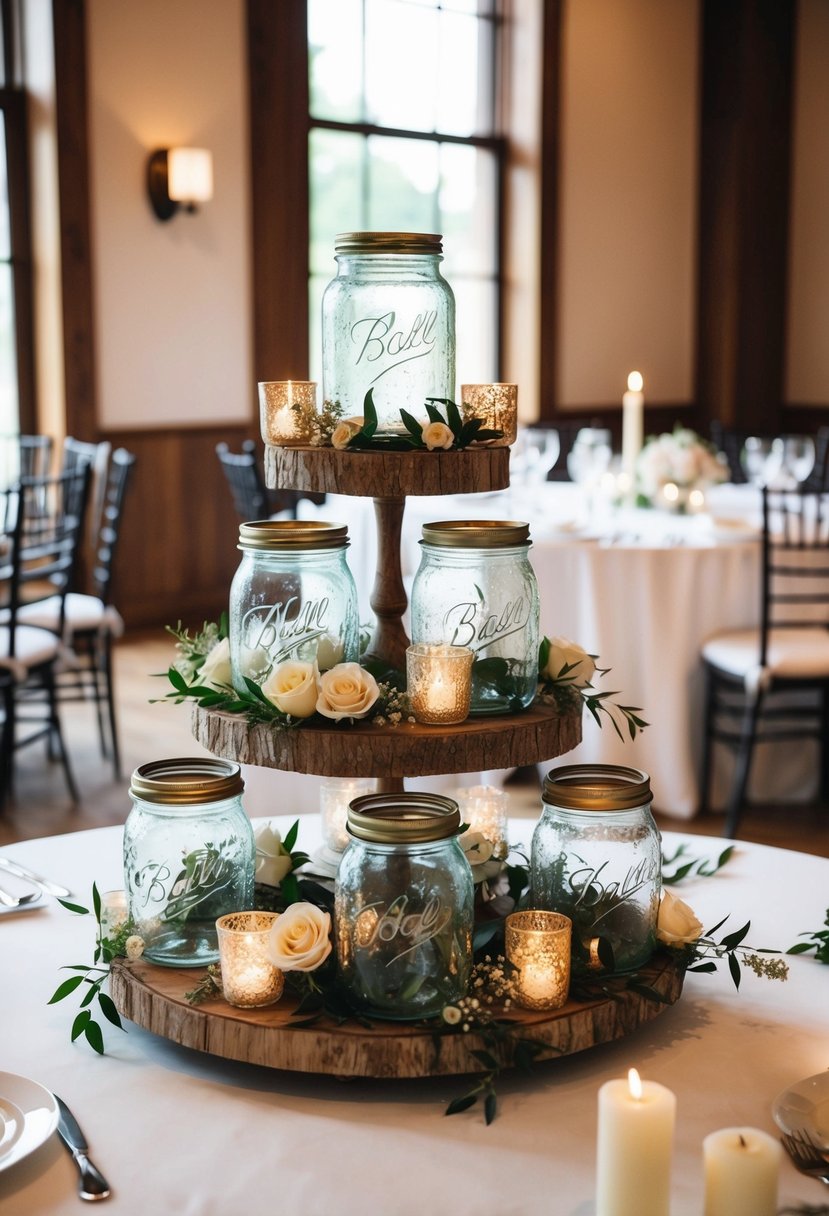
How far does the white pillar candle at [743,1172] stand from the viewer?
33.5 inches

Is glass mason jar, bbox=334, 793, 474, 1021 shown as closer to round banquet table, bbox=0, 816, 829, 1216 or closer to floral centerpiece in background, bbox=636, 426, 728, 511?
round banquet table, bbox=0, 816, 829, 1216

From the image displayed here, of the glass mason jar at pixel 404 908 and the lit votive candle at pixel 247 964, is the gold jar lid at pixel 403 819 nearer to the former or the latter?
the glass mason jar at pixel 404 908

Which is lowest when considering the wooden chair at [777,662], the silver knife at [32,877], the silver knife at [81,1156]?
the wooden chair at [777,662]

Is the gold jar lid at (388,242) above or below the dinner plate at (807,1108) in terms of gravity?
above

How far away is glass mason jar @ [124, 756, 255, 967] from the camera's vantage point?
1.19 meters

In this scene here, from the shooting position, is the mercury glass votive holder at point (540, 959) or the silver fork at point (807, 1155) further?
the mercury glass votive holder at point (540, 959)

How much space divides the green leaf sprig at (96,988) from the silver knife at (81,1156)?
0.24ft

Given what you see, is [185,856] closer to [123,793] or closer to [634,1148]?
[634,1148]

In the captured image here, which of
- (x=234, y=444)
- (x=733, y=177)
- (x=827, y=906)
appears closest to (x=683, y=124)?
(x=733, y=177)

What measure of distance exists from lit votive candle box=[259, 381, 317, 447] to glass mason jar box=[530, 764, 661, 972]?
0.39m

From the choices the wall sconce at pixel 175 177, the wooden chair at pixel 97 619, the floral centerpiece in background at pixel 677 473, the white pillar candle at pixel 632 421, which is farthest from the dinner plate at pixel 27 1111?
the wall sconce at pixel 175 177

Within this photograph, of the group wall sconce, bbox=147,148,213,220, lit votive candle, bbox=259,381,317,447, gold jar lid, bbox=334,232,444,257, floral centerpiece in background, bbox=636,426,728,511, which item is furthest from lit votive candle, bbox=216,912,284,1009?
wall sconce, bbox=147,148,213,220

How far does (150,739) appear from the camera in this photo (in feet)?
15.3

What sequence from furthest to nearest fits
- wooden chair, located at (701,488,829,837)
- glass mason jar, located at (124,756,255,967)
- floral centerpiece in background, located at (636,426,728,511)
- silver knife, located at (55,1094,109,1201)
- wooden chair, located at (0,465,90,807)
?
1. floral centerpiece in background, located at (636,426,728,511)
2. wooden chair, located at (0,465,90,807)
3. wooden chair, located at (701,488,829,837)
4. glass mason jar, located at (124,756,255,967)
5. silver knife, located at (55,1094,109,1201)
